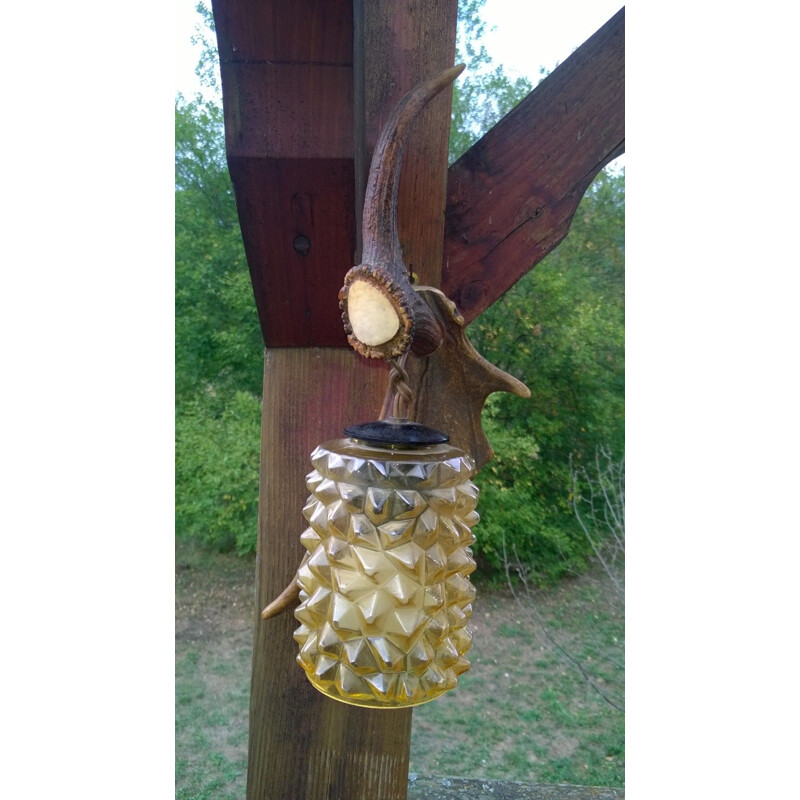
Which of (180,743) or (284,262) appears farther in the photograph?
(180,743)

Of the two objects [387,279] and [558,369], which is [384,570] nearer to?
[387,279]

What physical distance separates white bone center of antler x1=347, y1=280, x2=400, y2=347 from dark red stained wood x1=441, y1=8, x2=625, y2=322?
0.25 m

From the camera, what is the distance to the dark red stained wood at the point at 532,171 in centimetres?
87

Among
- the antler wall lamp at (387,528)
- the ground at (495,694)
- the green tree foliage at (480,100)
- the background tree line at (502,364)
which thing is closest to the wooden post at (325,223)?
the antler wall lamp at (387,528)

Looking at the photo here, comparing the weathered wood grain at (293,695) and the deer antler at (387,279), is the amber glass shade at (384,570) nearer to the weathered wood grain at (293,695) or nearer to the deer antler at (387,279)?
the deer antler at (387,279)

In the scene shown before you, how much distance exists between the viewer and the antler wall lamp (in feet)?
2.15

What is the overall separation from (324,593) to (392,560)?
Result: 3.9 inches

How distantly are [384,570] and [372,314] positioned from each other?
0.87 feet

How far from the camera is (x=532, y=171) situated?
0.88 m

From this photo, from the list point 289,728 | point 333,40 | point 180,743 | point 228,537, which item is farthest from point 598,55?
Result: point 228,537

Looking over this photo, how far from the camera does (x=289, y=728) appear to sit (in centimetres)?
96

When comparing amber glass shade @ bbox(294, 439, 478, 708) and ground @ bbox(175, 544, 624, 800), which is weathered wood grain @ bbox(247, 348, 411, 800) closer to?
amber glass shade @ bbox(294, 439, 478, 708)

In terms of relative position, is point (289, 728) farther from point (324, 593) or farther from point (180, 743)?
point (180, 743)

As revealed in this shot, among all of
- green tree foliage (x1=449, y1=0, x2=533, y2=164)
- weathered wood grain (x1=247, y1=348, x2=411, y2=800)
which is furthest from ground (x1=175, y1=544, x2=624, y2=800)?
green tree foliage (x1=449, y1=0, x2=533, y2=164)
